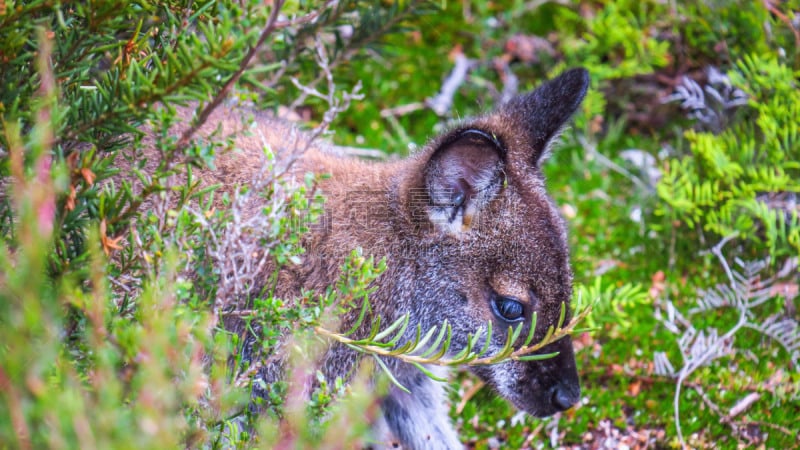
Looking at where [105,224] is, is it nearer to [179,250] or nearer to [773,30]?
[179,250]

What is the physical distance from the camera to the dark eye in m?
3.15

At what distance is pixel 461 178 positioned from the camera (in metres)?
3.16

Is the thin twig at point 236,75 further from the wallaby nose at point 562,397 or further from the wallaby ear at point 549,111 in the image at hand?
the wallaby nose at point 562,397

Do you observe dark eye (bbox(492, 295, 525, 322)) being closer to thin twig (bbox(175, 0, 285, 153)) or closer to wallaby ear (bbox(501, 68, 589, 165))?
wallaby ear (bbox(501, 68, 589, 165))

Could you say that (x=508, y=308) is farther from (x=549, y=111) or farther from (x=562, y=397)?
(x=549, y=111)

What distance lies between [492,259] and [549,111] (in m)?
0.82

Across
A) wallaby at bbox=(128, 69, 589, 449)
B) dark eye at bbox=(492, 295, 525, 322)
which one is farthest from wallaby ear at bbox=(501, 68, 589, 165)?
dark eye at bbox=(492, 295, 525, 322)

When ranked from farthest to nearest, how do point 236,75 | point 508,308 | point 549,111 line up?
point 549,111 < point 508,308 < point 236,75

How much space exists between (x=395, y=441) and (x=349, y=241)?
48.4 inches

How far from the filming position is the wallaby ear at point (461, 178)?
303cm

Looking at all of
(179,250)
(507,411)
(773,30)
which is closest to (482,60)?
(773,30)

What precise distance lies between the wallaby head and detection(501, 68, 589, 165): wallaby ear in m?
0.22

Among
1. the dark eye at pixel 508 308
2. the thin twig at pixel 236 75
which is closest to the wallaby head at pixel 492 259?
the dark eye at pixel 508 308

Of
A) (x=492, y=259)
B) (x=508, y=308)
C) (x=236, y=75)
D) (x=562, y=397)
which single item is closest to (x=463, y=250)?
(x=492, y=259)
